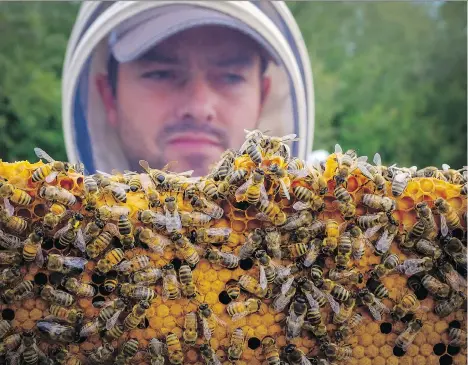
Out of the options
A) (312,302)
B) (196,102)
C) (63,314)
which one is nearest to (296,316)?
(312,302)

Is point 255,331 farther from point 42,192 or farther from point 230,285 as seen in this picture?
point 42,192

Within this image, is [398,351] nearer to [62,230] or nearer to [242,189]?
[242,189]

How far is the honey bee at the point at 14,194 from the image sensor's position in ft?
5.95

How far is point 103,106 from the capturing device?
456 cm

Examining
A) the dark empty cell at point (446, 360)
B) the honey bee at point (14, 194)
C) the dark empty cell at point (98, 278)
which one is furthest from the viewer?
the dark empty cell at point (446, 360)

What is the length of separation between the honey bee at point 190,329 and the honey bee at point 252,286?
0.17 metres

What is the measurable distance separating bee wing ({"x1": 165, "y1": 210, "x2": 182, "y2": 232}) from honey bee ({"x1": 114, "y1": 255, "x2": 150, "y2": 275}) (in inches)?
4.6

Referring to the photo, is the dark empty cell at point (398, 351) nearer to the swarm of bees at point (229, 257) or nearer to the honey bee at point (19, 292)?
the swarm of bees at point (229, 257)

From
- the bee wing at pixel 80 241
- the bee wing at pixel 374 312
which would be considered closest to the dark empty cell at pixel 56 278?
the bee wing at pixel 80 241

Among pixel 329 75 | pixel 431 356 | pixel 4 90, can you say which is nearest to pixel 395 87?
pixel 329 75

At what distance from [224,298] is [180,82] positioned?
2.56m

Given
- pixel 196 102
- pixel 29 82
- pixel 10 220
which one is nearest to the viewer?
pixel 10 220

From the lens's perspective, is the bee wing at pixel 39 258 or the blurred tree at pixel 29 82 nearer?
the bee wing at pixel 39 258

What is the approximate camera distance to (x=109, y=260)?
6.10 feet
